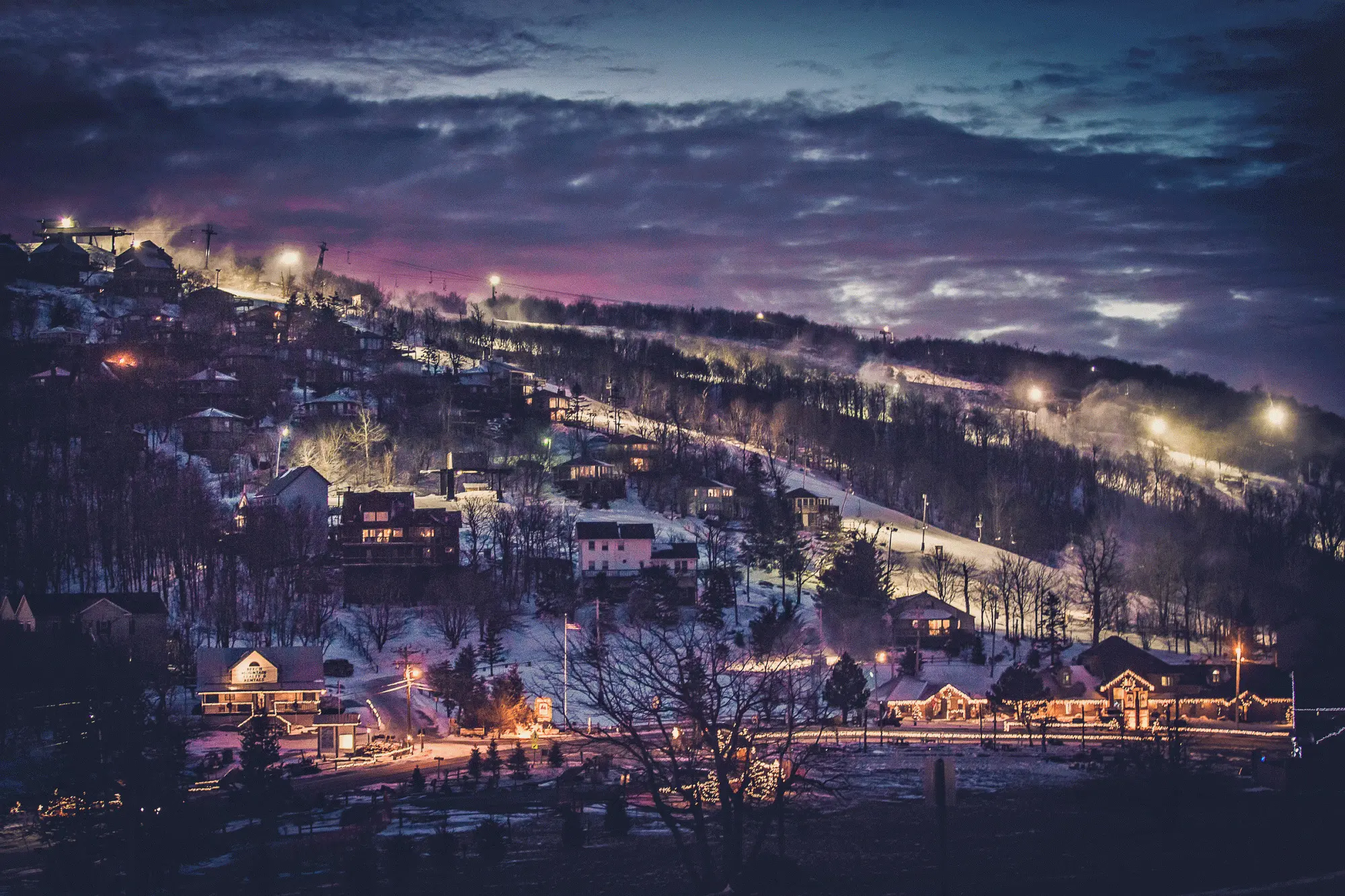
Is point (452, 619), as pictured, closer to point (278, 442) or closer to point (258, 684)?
point (258, 684)

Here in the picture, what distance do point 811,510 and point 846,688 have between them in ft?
136

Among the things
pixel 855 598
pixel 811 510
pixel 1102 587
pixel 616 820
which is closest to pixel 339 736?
pixel 616 820

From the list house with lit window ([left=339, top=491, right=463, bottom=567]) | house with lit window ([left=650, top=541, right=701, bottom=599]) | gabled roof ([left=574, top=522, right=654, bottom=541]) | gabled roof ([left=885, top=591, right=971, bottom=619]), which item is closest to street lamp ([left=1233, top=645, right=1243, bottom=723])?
gabled roof ([left=885, top=591, right=971, bottom=619])

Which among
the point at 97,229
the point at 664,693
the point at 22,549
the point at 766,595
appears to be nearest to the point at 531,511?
the point at 766,595

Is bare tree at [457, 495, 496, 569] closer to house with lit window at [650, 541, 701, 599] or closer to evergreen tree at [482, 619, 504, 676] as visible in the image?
house with lit window at [650, 541, 701, 599]

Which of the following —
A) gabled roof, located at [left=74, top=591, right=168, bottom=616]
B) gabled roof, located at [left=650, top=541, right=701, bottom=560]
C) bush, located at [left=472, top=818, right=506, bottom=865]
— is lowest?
bush, located at [left=472, top=818, right=506, bottom=865]

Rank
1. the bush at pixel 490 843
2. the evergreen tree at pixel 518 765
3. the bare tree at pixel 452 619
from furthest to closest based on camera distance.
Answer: the bare tree at pixel 452 619 → the evergreen tree at pixel 518 765 → the bush at pixel 490 843

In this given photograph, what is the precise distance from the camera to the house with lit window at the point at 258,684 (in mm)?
49469

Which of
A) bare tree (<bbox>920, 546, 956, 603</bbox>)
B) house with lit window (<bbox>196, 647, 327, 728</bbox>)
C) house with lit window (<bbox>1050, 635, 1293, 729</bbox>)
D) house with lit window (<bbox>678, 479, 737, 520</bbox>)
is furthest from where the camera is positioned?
house with lit window (<bbox>678, 479, 737, 520</bbox>)

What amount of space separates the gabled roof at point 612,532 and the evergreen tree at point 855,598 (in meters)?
10.4

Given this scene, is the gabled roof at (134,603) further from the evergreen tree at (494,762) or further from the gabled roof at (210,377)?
the gabled roof at (210,377)

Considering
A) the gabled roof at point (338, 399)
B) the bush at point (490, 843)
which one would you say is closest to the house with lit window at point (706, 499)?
the gabled roof at point (338, 399)

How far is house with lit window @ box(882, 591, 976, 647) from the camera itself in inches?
2606

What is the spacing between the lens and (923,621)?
66.6m
